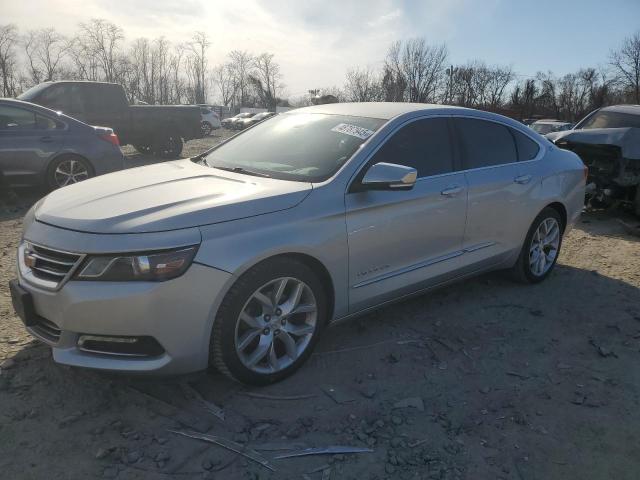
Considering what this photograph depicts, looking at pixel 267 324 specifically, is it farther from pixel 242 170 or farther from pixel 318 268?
pixel 242 170

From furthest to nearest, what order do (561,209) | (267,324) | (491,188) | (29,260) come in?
(561,209) < (491,188) < (267,324) < (29,260)

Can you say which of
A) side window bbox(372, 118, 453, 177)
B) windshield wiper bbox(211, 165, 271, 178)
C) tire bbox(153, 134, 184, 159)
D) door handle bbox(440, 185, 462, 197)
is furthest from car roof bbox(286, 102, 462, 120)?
tire bbox(153, 134, 184, 159)

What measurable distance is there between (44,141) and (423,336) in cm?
679

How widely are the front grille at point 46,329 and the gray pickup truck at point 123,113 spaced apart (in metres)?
10.2

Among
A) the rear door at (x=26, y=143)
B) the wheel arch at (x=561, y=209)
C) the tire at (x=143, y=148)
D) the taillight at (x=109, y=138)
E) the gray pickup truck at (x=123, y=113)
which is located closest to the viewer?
the wheel arch at (x=561, y=209)

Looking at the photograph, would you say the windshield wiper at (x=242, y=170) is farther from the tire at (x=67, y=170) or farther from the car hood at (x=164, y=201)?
the tire at (x=67, y=170)

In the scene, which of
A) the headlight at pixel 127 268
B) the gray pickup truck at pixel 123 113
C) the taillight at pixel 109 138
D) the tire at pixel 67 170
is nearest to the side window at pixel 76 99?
the gray pickup truck at pixel 123 113

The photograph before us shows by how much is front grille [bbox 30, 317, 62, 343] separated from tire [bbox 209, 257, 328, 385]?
31.4 inches

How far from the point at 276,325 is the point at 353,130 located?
149cm

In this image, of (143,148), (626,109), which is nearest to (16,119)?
(143,148)

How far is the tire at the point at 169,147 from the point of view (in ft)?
46.9

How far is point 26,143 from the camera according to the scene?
781cm

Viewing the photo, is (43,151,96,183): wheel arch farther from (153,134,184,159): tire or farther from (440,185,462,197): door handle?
(440,185,462,197): door handle

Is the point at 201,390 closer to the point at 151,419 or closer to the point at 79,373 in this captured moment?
the point at 151,419
